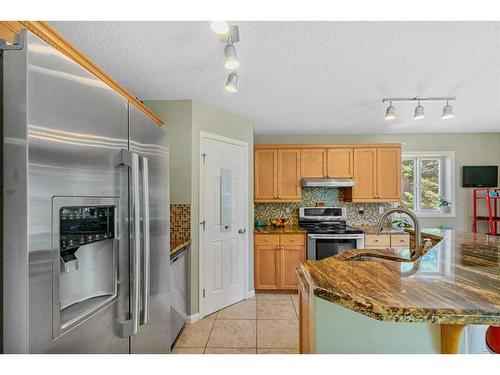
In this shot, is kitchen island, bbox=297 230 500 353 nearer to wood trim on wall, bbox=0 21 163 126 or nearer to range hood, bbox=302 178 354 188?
wood trim on wall, bbox=0 21 163 126

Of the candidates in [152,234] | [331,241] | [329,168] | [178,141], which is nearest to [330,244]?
[331,241]

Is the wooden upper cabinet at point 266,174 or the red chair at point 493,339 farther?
the wooden upper cabinet at point 266,174

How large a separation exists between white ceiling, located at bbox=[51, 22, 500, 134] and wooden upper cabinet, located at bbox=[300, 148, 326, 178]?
3.12 ft

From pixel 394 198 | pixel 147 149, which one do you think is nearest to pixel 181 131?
pixel 147 149

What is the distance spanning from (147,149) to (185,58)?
3.26 feet

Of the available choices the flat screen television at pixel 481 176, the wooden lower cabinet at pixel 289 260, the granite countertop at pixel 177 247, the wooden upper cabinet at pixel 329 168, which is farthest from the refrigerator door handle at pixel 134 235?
the flat screen television at pixel 481 176

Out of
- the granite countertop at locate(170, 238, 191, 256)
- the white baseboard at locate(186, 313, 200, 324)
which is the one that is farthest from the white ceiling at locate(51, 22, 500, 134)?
the white baseboard at locate(186, 313, 200, 324)

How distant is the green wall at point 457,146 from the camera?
4.28m

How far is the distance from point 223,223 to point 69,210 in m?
2.32

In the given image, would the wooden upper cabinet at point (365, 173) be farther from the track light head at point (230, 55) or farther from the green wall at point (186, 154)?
the track light head at point (230, 55)

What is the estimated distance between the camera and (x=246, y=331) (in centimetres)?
256

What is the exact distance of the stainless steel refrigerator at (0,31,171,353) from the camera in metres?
0.70

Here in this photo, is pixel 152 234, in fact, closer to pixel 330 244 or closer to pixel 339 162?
pixel 330 244

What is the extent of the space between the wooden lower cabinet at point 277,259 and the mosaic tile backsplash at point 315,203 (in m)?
0.70
